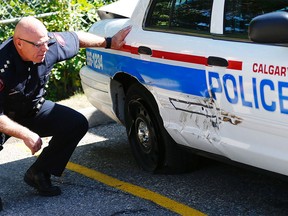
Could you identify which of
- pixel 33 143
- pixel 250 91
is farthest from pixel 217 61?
pixel 33 143

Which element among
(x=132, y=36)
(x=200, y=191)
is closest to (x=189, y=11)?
(x=132, y=36)

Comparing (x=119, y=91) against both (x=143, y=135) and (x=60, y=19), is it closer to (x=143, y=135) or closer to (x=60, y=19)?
(x=143, y=135)

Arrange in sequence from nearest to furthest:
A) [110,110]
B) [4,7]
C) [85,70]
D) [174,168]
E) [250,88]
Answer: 1. [250,88]
2. [174,168]
3. [110,110]
4. [85,70]
5. [4,7]

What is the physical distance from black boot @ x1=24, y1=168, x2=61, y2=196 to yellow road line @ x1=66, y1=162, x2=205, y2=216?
0.43 metres

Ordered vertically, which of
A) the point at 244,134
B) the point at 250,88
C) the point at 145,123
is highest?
the point at 250,88

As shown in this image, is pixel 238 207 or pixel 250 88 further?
pixel 238 207

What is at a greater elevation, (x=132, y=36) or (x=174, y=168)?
(x=132, y=36)

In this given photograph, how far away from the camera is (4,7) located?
7.10 metres

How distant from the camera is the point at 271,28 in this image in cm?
325

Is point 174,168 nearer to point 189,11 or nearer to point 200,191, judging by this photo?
point 200,191

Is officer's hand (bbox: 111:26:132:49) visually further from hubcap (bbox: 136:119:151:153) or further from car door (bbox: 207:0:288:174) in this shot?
car door (bbox: 207:0:288:174)

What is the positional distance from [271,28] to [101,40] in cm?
171

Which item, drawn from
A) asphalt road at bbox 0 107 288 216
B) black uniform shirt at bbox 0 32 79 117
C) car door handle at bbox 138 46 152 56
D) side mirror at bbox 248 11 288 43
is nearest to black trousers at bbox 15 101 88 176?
black uniform shirt at bbox 0 32 79 117

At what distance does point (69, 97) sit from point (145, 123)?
2924 millimetres
